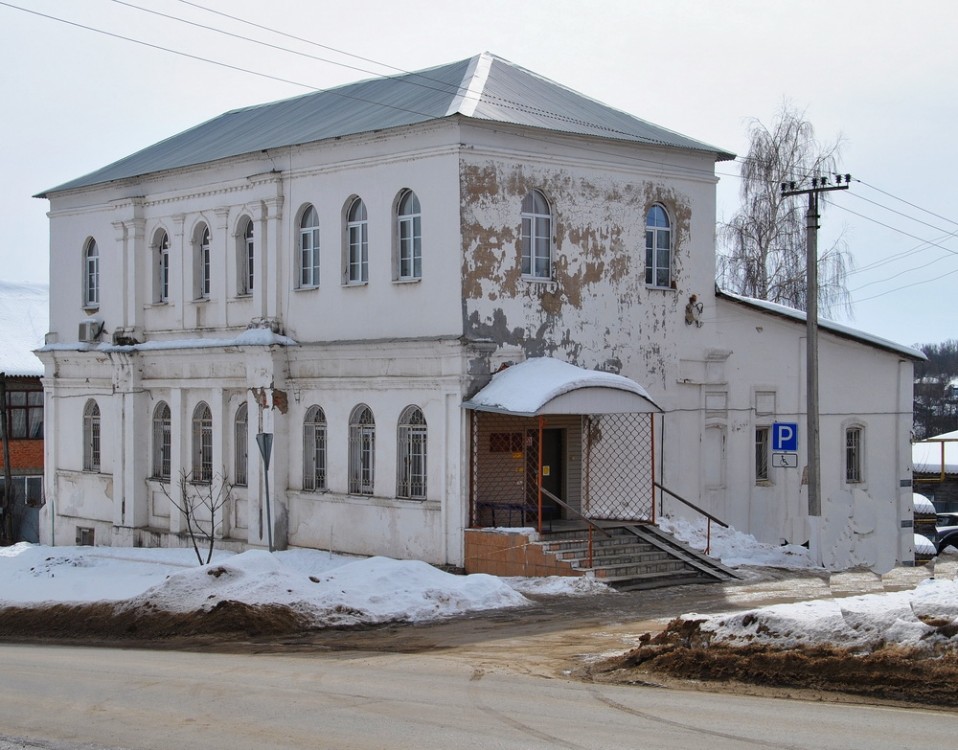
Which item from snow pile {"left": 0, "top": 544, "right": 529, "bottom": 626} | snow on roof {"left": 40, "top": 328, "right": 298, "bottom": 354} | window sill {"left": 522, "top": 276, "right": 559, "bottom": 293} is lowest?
snow pile {"left": 0, "top": 544, "right": 529, "bottom": 626}

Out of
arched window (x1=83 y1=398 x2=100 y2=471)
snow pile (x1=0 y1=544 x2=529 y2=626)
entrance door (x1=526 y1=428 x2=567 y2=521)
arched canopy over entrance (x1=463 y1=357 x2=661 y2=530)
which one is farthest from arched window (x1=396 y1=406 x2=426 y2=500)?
arched window (x1=83 y1=398 x2=100 y2=471)

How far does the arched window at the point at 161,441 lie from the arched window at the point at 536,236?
1109 centimetres

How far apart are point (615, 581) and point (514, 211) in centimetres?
683

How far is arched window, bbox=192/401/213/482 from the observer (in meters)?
29.9

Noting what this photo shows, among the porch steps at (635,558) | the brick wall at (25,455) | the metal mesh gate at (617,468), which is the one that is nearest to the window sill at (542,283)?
the metal mesh gate at (617,468)

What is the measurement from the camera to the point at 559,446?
25547mm

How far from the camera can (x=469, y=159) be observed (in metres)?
23.2

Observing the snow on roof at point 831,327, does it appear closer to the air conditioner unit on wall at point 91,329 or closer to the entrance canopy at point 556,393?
the entrance canopy at point 556,393

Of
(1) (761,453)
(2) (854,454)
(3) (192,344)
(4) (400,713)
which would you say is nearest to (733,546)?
(1) (761,453)

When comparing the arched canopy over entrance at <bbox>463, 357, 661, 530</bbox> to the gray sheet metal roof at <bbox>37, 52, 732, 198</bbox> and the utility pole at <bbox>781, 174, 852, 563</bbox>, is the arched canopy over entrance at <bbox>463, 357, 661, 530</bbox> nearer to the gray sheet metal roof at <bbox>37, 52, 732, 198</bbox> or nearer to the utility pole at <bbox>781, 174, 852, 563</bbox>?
the utility pole at <bbox>781, 174, 852, 563</bbox>

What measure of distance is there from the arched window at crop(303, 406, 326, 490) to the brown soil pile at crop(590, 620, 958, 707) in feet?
42.8

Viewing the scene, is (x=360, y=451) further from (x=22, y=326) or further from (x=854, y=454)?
(x=22, y=326)

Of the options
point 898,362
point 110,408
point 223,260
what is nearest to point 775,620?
point 898,362

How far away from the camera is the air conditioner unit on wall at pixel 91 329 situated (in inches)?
1283
